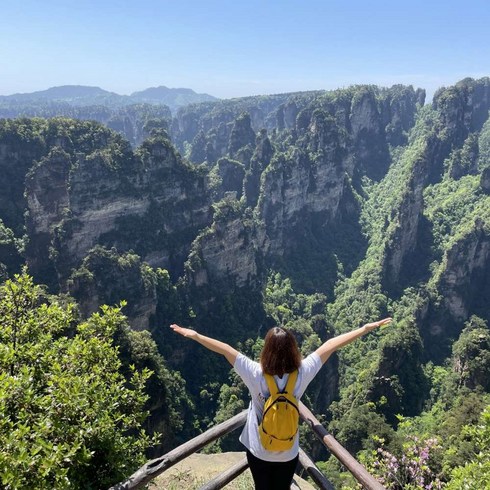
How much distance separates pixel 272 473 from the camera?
5.38 m

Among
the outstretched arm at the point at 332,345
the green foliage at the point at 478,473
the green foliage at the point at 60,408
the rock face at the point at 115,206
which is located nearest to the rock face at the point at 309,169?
the rock face at the point at 115,206

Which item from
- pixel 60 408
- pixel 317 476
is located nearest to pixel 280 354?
pixel 317 476

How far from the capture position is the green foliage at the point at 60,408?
211 inches

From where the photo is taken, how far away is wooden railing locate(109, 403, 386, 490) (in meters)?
5.66

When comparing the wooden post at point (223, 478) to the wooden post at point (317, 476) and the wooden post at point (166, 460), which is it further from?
the wooden post at point (317, 476)

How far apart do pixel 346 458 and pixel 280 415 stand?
1.60m

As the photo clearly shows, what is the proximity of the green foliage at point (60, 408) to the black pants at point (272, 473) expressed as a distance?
223 centimetres

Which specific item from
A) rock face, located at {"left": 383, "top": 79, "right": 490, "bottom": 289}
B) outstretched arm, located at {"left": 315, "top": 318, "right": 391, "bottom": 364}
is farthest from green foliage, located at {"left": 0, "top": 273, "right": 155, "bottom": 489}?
rock face, located at {"left": 383, "top": 79, "right": 490, "bottom": 289}

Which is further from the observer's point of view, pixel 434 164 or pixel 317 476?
pixel 434 164

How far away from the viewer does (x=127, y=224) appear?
5747 centimetres

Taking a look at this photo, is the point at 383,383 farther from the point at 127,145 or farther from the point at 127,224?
the point at 127,145

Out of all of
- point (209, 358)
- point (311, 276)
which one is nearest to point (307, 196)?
point (311, 276)

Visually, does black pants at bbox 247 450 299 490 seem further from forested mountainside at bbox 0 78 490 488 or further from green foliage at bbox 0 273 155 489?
forested mountainside at bbox 0 78 490 488

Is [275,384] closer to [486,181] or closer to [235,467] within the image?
[235,467]
